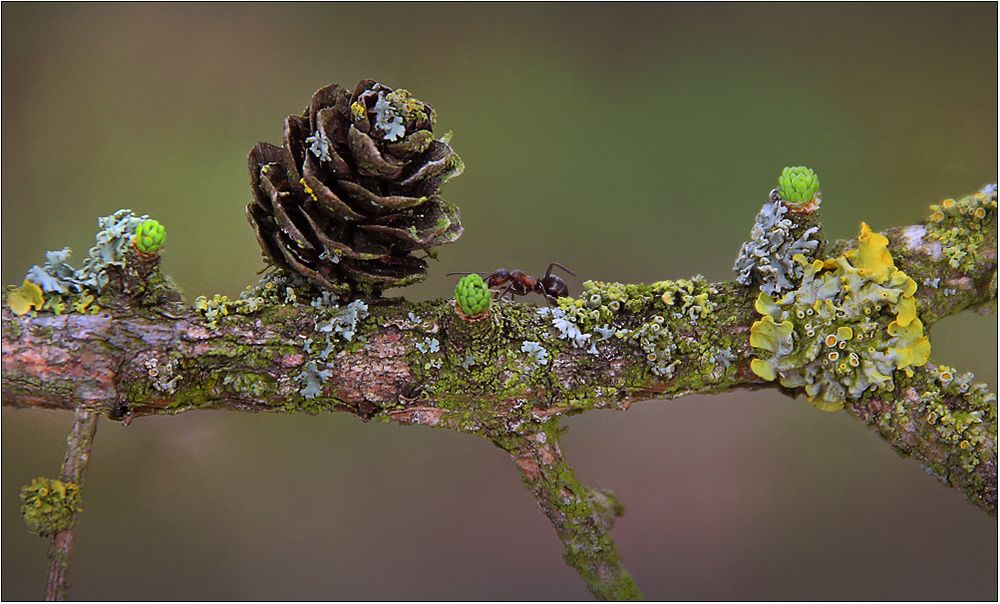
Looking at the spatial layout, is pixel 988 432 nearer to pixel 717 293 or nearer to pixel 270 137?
pixel 717 293

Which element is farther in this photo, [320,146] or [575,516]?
[575,516]

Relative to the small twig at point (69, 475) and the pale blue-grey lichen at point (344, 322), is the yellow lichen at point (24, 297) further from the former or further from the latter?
the pale blue-grey lichen at point (344, 322)

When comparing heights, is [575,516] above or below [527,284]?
below

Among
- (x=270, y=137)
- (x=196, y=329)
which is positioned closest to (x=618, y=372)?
(x=196, y=329)

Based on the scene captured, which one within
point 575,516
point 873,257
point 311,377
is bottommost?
point 575,516

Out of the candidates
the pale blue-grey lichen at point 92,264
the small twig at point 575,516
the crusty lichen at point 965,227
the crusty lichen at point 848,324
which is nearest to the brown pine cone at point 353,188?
the pale blue-grey lichen at point 92,264

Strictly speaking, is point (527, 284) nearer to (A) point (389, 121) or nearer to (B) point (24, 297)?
(A) point (389, 121)

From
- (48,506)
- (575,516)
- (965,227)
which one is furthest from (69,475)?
(965,227)
